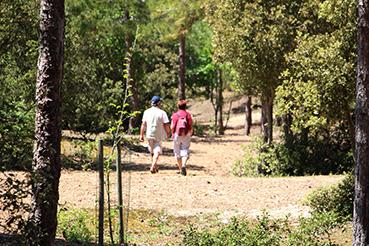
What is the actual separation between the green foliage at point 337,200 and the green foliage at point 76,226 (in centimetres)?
314

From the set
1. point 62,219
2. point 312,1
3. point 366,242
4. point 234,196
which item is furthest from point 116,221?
point 312,1

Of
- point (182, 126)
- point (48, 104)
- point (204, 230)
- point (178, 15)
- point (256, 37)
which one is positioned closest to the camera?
point (48, 104)

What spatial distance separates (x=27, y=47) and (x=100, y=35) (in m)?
9.26

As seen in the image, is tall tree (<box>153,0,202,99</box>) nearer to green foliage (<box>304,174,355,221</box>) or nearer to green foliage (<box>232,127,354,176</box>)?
green foliage (<box>232,127,354,176</box>)

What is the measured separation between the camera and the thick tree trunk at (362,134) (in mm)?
7164

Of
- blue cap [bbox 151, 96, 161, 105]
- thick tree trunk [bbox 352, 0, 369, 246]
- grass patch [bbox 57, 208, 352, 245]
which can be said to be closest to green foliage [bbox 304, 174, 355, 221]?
grass patch [bbox 57, 208, 352, 245]

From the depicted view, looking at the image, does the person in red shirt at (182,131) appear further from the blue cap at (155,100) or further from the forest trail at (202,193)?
the forest trail at (202,193)

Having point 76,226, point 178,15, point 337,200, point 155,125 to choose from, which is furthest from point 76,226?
point 178,15

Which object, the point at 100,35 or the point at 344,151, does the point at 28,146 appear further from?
the point at 100,35

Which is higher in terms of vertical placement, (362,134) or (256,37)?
(256,37)

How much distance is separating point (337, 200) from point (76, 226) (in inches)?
150

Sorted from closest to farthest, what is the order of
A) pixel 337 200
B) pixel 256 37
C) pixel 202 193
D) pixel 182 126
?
1. pixel 337 200
2. pixel 202 193
3. pixel 182 126
4. pixel 256 37

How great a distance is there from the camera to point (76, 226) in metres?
8.55

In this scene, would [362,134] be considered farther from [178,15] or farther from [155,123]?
[178,15]
